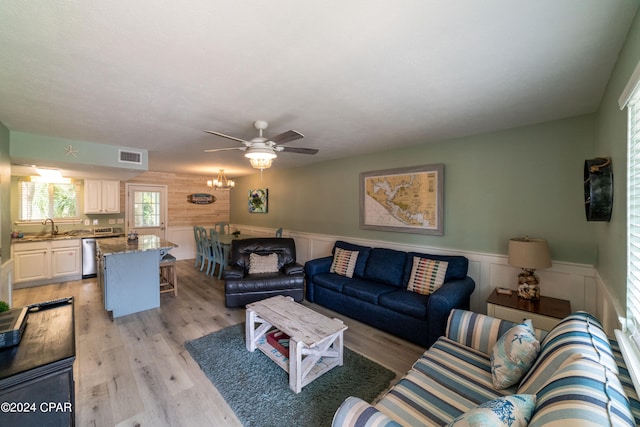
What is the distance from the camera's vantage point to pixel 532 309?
238 centimetres

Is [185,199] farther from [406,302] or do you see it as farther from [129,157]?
[406,302]

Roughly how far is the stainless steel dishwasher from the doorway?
943mm

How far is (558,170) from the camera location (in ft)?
8.73

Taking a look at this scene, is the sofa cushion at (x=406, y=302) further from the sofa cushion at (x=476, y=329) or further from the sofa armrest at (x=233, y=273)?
the sofa armrest at (x=233, y=273)

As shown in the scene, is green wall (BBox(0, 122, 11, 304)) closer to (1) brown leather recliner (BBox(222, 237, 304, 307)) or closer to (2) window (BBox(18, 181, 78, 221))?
(1) brown leather recliner (BBox(222, 237, 304, 307))

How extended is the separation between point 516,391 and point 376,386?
1.08 metres

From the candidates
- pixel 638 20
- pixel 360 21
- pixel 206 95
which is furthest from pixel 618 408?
pixel 206 95

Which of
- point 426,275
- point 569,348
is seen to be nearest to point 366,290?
point 426,275

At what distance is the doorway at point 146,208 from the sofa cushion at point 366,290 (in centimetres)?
531

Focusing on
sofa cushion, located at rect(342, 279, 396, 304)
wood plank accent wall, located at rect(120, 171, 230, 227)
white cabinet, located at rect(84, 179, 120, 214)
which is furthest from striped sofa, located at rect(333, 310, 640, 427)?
wood plank accent wall, located at rect(120, 171, 230, 227)

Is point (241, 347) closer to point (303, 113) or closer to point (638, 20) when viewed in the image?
point (303, 113)

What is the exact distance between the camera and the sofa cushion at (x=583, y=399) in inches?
30.4

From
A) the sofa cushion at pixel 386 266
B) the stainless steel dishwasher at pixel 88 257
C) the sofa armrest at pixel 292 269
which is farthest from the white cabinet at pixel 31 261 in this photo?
the sofa cushion at pixel 386 266

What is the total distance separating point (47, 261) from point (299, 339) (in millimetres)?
5645
